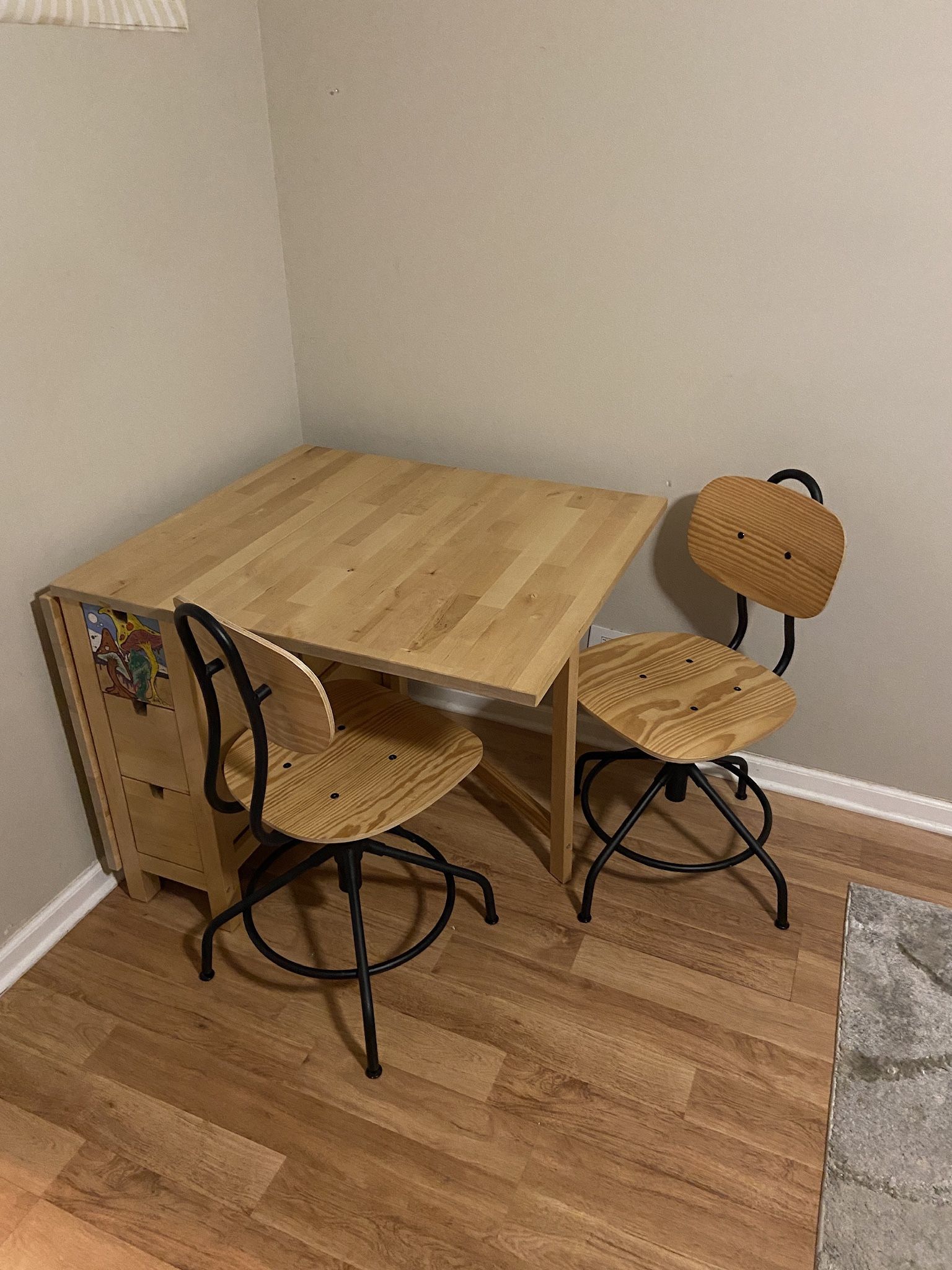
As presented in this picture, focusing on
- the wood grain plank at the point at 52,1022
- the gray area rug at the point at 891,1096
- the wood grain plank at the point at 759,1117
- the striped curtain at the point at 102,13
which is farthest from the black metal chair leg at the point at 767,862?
the striped curtain at the point at 102,13

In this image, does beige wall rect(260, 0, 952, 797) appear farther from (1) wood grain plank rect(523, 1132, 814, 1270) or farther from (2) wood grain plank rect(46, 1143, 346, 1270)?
(2) wood grain plank rect(46, 1143, 346, 1270)

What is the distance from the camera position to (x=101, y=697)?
6.24 feet

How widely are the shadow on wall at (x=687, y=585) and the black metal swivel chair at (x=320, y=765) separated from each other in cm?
76

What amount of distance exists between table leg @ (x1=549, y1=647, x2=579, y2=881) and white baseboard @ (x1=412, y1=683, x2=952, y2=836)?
380mm

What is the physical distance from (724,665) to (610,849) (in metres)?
0.48

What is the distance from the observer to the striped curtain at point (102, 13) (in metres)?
1.61

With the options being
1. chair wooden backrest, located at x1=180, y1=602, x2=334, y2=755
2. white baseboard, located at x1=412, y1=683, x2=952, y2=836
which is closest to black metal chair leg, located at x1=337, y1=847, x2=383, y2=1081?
chair wooden backrest, located at x1=180, y1=602, x2=334, y2=755

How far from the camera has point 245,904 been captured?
1.88 m

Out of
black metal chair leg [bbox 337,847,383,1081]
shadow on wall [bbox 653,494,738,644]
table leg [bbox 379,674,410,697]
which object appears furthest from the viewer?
table leg [bbox 379,674,410,697]

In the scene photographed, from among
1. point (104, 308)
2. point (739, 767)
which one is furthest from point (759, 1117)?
point (104, 308)

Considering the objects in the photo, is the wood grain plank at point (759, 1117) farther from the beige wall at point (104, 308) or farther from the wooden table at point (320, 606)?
the beige wall at point (104, 308)

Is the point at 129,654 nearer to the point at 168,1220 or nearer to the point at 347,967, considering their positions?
the point at 347,967

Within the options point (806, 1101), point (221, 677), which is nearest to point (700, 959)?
point (806, 1101)

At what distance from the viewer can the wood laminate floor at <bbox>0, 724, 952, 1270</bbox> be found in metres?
1.53
